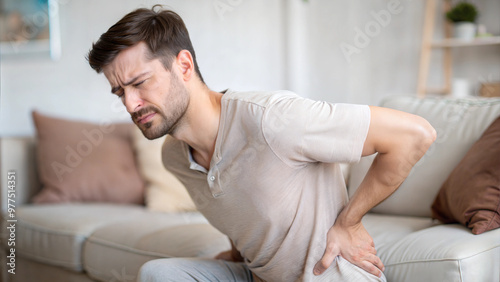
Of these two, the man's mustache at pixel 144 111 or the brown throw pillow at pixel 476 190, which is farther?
the brown throw pillow at pixel 476 190

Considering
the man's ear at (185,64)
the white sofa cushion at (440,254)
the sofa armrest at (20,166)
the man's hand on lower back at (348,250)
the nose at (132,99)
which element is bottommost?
the sofa armrest at (20,166)

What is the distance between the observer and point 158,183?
2299 mm

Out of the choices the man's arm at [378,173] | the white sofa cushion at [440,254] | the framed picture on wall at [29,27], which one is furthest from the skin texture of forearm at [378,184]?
the framed picture on wall at [29,27]

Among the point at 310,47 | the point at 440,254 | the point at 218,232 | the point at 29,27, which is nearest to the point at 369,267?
the point at 440,254

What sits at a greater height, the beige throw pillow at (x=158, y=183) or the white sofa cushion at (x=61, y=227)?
the beige throw pillow at (x=158, y=183)

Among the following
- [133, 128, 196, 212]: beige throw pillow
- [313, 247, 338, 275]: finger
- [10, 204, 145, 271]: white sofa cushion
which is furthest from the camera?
[133, 128, 196, 212]: beige throw pillow

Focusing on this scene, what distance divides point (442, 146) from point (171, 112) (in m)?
0.93

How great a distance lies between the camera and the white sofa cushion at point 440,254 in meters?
1.12

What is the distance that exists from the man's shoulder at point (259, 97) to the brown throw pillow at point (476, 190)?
58 cm

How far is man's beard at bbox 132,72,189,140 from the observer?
1159 millimetres

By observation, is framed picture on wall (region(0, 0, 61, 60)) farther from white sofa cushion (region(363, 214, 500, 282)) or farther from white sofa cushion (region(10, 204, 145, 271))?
white sofa cushion (region(363, 214, 500, 282))

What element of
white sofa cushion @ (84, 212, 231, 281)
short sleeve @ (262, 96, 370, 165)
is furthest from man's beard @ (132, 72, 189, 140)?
white sofa cushion @ (84, 212, 231, 281)

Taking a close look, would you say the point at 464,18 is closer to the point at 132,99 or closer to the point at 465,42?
the point at 465,42

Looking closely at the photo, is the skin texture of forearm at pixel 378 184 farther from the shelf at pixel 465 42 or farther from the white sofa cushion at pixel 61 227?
the shelf at pixel 465 42
